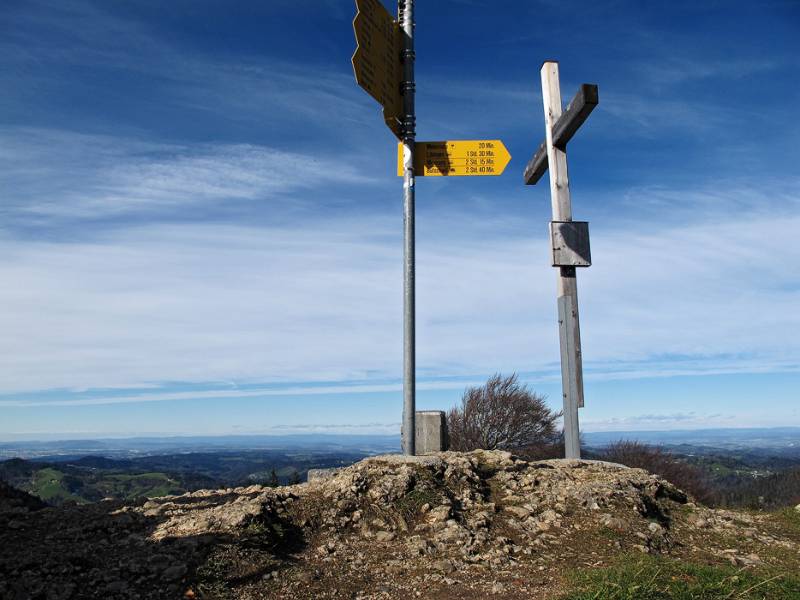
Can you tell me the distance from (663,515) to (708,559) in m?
1.21

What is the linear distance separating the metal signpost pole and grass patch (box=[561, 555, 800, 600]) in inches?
116

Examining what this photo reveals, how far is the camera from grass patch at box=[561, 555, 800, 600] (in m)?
4.18

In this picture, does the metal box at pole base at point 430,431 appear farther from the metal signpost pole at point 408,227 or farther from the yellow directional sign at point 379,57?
the yellow directional sign at point 379,57

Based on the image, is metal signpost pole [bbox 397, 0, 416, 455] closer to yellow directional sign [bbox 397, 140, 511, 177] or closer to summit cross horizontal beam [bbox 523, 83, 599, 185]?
yellow directional sign [bbox 397, 140, 511, 177]

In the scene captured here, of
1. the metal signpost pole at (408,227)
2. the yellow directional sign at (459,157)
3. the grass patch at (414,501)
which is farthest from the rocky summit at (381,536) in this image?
the yellow directional sign at (459,157)

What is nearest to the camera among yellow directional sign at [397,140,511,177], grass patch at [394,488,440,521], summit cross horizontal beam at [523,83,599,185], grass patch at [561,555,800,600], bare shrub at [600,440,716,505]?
grass patch at [561,555,800,600]

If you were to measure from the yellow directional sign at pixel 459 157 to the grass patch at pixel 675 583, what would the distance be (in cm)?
514

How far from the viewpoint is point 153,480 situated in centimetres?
8462

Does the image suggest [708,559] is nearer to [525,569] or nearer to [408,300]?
[525,569]

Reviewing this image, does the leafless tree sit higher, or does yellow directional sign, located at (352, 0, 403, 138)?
yellow directional sign, located at (352, 0, 403, 138)

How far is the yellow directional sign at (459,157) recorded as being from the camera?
8.12 metres

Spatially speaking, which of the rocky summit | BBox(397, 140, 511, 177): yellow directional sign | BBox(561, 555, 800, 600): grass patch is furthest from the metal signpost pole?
BBox(561, 555, 800, 600): grass patch

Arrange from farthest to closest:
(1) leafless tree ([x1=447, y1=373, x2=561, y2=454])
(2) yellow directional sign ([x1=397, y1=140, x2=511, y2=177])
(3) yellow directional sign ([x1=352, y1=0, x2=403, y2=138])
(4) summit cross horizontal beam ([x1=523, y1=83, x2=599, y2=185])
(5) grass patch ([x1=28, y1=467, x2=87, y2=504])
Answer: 1. (5) grass patch ([x1=28, y1=467, x2=87, y2=504])
2. (1) leafless tree ([x1=447, y1=373, x2=561, y2=454])
3. (2) yellow directional sign ([x1=397, y1=140, x2=511, y2=177])
4. (4) summit cross horizontal beam ([x1=523, y1=83, x2=599, y2=185])
5. (3) yellow directional sign ([x1=352, y1=0, x2=403, y2=138])

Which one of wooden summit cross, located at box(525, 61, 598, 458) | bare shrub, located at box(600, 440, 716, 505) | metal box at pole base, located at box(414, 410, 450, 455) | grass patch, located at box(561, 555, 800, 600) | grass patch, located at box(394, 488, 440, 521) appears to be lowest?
bare shrub, located at box(600, 440, 716, 505)
